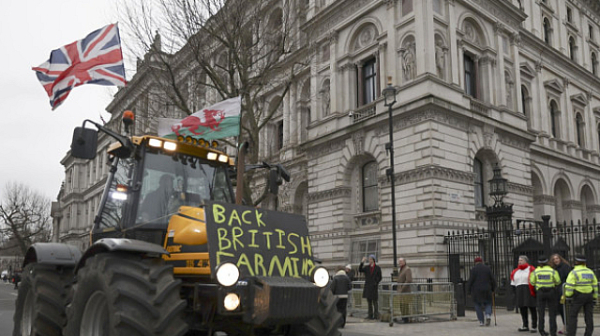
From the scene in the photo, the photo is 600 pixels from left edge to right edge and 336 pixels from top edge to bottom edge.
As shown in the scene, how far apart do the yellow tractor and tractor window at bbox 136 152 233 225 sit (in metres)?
0.01

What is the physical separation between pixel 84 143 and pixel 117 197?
0.87 m

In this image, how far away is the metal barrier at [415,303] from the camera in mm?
14406

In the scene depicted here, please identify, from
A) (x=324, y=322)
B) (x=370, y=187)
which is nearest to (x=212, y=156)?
(x=324, y=322)

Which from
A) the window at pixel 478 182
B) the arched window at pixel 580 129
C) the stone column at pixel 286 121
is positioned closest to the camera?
the window at pixel 478 182

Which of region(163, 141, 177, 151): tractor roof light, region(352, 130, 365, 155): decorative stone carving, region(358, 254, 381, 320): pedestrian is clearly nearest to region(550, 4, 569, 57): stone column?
region(352, 130, 365, 155): decorative stone carving

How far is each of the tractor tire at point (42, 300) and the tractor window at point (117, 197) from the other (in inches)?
48.4

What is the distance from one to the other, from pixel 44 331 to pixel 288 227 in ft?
10.8

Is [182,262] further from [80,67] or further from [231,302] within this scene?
[80,67]

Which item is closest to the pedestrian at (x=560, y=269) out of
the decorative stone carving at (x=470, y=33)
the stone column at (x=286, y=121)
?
the decorative stone carving at (x=470, y=33)

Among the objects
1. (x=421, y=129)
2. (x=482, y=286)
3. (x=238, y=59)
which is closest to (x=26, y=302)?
(x=482, y=286)

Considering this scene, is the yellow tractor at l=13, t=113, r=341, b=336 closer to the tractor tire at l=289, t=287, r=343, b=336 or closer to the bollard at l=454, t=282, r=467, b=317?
the tractor tire at l=289, t=287, r=343, b=336

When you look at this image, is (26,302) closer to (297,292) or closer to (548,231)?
(297,292)

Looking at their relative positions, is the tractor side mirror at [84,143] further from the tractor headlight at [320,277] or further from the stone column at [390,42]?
the stone column at [390,42]

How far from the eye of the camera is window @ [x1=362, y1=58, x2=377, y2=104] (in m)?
27.0
